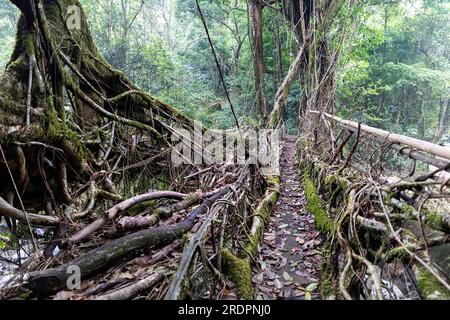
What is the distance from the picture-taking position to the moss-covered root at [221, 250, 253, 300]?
1.70 metres

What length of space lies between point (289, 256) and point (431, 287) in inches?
52.7

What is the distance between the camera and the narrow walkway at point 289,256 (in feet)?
6.61

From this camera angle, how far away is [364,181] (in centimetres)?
228

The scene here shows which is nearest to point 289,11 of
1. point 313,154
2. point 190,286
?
point 313,154

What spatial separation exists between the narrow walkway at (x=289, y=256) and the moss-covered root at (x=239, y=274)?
0.18 metres

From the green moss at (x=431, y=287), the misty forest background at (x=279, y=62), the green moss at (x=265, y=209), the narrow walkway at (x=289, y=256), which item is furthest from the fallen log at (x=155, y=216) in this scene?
the misty forest background at (x=279, y=62)

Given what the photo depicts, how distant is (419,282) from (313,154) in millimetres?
3647

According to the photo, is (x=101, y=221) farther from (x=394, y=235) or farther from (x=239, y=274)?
(x=394, y=235)

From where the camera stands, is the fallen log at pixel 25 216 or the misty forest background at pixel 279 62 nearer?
the fallen log at pixel 25 216

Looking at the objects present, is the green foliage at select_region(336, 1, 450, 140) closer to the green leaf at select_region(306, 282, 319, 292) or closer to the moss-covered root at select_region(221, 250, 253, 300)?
the green leaf at select_region(306, 282, 319, 292)

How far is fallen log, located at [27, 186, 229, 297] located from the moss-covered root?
18.2 inches

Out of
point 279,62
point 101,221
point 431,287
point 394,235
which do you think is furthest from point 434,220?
point 279,62

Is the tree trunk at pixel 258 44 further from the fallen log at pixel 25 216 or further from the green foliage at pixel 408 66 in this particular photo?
the fallen log at pixel 25 216
